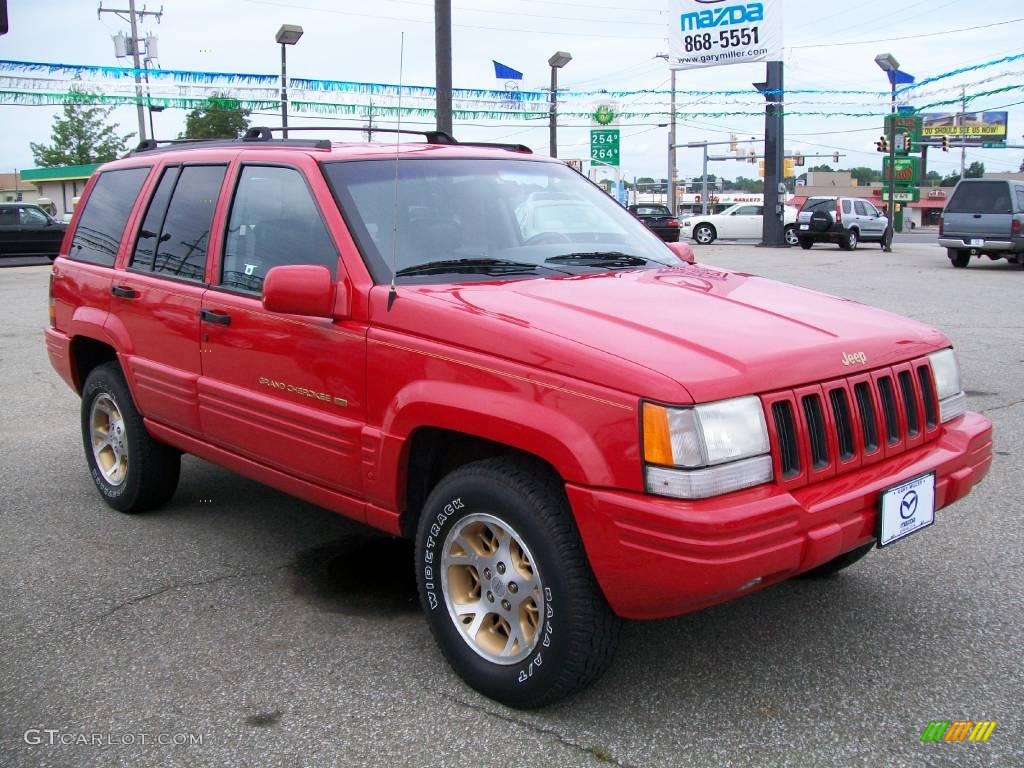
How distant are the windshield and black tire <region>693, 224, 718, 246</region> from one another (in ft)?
108

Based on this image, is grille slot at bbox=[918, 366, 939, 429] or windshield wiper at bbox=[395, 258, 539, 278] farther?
windshield wiper at bbox=[395, 258, 539, 278]

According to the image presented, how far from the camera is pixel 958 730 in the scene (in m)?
3.06

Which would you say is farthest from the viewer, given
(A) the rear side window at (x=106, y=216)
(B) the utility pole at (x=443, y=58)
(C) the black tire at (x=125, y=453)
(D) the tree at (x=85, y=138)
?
(D) the tree at (x=85, y=138)

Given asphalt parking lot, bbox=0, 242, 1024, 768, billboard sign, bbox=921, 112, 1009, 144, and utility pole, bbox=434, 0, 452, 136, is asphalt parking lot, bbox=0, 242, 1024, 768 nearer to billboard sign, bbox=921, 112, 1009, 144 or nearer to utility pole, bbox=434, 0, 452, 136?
utility pole, bbox=434, 0, 452, 136

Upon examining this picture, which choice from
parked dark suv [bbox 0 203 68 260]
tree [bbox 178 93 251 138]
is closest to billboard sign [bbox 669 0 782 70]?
tree [bbox 178 93 251 138]

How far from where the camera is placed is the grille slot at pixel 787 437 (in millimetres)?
2959

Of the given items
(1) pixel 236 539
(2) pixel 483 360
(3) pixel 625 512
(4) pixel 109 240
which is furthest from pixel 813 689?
(4) pixel 109 240

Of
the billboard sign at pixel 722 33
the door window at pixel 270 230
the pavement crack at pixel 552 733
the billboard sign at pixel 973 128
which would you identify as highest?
the billboard sign at pixel 973 128

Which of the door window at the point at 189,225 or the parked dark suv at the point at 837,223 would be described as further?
the parked dark suv at the point at 837,223

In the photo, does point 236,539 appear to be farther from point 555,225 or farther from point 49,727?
point 555,225

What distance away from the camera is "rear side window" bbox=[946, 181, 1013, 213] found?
20.6 metres

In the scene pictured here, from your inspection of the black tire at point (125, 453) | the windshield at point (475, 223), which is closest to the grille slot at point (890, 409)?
the windshield at point (475, 223)

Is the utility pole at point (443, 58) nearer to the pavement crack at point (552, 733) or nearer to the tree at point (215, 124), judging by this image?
the pavement crack at point (552, 733)

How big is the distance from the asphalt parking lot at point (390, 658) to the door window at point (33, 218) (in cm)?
2258
